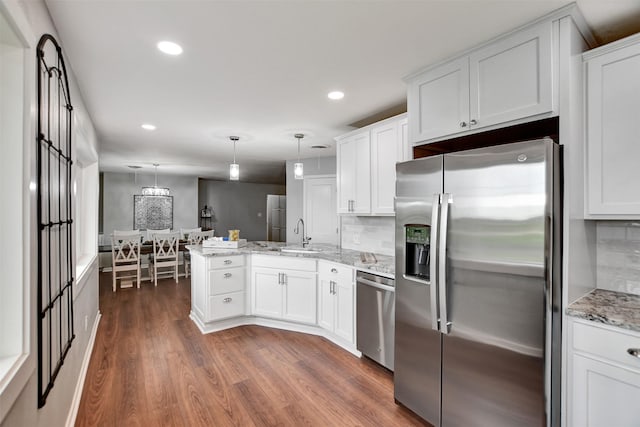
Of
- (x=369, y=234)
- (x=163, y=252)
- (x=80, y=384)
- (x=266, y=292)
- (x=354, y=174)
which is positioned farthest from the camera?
(x=163, y=252)

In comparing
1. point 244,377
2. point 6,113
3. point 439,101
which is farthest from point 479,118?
point 244,377

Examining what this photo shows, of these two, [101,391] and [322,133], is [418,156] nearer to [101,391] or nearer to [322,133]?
[322,133]

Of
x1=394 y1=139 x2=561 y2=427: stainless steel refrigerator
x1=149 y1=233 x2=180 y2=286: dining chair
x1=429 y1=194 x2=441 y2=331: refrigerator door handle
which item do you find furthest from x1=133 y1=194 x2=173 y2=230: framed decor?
x1=429 y1=194 x2=441 y2=331: refrigerator door handle

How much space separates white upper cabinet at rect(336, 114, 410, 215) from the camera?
2.98 m

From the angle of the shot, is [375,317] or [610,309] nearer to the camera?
[610,309]

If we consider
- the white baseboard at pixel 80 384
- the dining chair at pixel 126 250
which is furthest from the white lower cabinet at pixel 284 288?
the dining chair at pixel 126 250

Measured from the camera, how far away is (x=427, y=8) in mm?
1613

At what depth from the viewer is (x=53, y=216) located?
1.59 metres

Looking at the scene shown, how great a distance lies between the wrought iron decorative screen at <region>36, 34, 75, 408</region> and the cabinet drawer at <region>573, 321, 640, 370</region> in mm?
2431

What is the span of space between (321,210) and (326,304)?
257 cm

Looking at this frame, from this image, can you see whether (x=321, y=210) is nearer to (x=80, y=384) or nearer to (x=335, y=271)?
(x=335, y=271)

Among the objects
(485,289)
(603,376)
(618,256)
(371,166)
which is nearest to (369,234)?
(371,166)

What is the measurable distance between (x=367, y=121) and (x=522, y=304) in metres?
2.54

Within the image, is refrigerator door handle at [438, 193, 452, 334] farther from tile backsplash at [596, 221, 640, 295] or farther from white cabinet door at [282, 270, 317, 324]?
white cabinet door at [282, 270, 317, 324]
